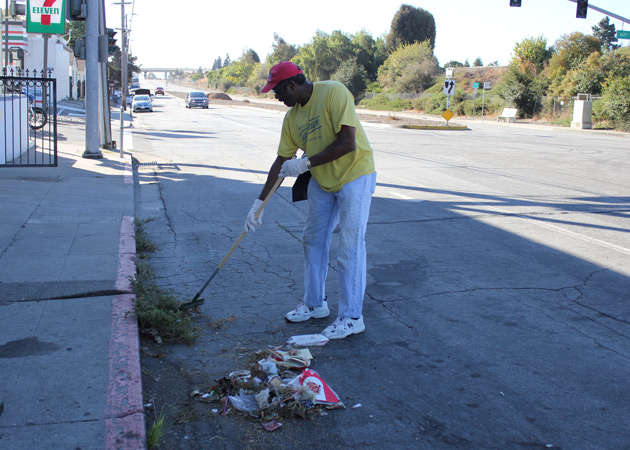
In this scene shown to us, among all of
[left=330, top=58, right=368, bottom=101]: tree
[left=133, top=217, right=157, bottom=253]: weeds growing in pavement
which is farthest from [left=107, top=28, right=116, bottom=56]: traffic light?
[left=330, top=58, right=368, bottom=101]: tree

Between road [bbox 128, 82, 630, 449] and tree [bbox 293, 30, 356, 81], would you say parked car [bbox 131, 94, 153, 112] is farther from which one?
tree [bbox 293, 30, 356, 81]

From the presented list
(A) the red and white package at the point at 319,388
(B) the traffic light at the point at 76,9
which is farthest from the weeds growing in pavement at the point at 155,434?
(B) the traffic light at the point at 76,9

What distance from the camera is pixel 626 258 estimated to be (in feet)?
22.6

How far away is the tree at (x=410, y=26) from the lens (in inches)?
3664

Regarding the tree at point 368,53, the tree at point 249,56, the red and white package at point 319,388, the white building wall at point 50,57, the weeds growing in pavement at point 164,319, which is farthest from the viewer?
the tree at point 249,56

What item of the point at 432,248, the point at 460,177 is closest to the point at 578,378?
the point at 432,248

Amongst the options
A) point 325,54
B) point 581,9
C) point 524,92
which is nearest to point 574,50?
point 524,92

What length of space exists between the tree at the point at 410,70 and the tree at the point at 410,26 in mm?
12180

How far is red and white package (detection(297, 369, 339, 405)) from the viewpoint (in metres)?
3.55

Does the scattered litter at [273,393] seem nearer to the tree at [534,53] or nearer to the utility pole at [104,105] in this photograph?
the utility pole at [104,105]

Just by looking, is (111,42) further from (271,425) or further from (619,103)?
(619,103)

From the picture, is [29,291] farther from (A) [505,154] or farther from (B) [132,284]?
(A) [505,154]

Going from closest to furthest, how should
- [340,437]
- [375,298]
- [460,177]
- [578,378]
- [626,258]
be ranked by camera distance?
[340,437] < [578,378] < [375,298] < [626,258] < [460,177]

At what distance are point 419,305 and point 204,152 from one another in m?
14.0
